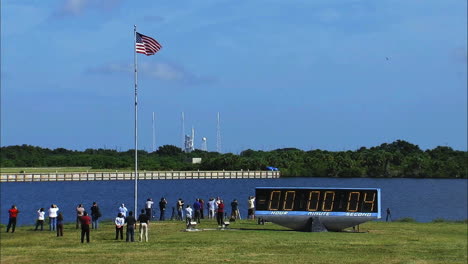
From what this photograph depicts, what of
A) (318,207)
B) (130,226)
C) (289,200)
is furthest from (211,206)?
(130,226)

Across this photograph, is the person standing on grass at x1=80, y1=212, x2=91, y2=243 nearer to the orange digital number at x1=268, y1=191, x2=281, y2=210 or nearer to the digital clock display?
the digital clock display

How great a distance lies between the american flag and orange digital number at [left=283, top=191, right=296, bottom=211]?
44.6 ft

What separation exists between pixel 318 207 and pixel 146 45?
16033 millimetres

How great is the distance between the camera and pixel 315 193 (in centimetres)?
4694

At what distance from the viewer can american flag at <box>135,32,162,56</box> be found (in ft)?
174

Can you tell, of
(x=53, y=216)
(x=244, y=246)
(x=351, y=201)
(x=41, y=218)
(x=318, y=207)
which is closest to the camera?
(x=244, y=246)

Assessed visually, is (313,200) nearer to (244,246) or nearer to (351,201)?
(351,201)

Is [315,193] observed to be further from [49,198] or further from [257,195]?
[49,198]

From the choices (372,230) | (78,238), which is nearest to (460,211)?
(372,230)

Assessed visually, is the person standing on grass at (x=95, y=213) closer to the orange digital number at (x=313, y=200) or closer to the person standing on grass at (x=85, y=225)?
the person standing on grass at (x=85, y=225)

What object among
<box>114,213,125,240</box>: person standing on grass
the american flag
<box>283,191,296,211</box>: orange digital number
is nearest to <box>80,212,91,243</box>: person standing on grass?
<box>114,213,125,240</box>: person standing on grass

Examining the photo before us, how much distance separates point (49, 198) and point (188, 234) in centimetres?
8878

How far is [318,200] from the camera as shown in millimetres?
46719

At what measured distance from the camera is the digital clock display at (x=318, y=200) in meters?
45.8
